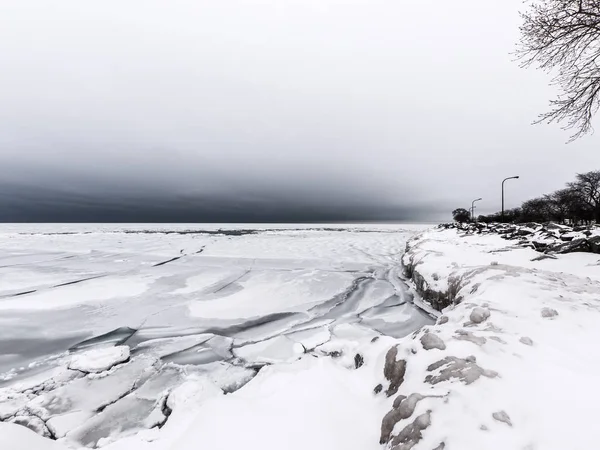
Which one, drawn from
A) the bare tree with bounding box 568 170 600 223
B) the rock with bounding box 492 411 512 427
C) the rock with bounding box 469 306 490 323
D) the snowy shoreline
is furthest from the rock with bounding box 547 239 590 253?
the bare tree with bounding box 568 170 600 223

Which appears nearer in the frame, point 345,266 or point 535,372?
point 535,372

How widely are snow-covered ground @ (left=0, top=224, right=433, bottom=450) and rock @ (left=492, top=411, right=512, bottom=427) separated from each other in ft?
2.90

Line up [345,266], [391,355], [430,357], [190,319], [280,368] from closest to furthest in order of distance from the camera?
[430,357] → [391,355] → [280,368] → [190,319] → [345,266]

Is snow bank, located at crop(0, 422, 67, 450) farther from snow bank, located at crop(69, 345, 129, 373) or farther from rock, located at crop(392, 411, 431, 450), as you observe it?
rock, located at crop(392, 411, 431, 450)

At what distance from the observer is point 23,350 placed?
427 cm

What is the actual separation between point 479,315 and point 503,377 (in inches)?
55.0

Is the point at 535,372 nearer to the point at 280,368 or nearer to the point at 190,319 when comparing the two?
the point at 280,368

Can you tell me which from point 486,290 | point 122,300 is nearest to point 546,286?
point 486,290

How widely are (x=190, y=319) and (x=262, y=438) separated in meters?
3.81

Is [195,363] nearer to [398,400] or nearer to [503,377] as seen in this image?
[398,400]

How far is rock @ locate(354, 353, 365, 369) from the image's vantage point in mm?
3461

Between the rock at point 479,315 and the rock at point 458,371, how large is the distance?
113cm

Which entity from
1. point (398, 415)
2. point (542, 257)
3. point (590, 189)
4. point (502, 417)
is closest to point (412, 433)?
point (398, 415)

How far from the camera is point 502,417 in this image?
183cm
